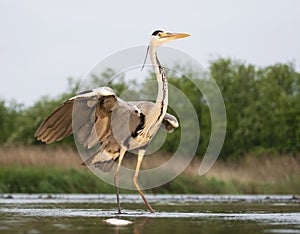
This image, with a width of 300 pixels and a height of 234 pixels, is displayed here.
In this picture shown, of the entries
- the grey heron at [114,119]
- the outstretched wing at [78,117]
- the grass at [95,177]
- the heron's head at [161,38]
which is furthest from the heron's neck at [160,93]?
the grass at [95,177]

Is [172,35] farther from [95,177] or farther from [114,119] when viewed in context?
[95,177]

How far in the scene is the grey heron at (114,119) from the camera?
564 inches

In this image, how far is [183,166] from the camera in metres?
24.8

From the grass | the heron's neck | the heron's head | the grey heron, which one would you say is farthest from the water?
the grass

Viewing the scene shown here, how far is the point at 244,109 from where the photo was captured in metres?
40.7

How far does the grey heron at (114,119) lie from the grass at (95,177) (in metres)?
9.04

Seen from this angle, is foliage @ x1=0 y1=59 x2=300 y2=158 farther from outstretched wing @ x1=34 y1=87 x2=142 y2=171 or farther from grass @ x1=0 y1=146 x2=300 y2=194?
outstretched wing @ x1=34 y1=87 x2=142 y2=171

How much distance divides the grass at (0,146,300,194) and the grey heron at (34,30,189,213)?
29.7 feet

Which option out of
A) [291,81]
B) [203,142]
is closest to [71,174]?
[203,142]

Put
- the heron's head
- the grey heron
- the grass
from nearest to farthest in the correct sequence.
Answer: the grey heron < the heron's head < the grass

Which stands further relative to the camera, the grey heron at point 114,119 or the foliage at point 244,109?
the foliage at point 244,109

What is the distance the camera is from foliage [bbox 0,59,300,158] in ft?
127

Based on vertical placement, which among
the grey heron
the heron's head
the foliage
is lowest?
the foliage

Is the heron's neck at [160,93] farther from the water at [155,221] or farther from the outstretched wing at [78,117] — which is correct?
the water at [155,221]
